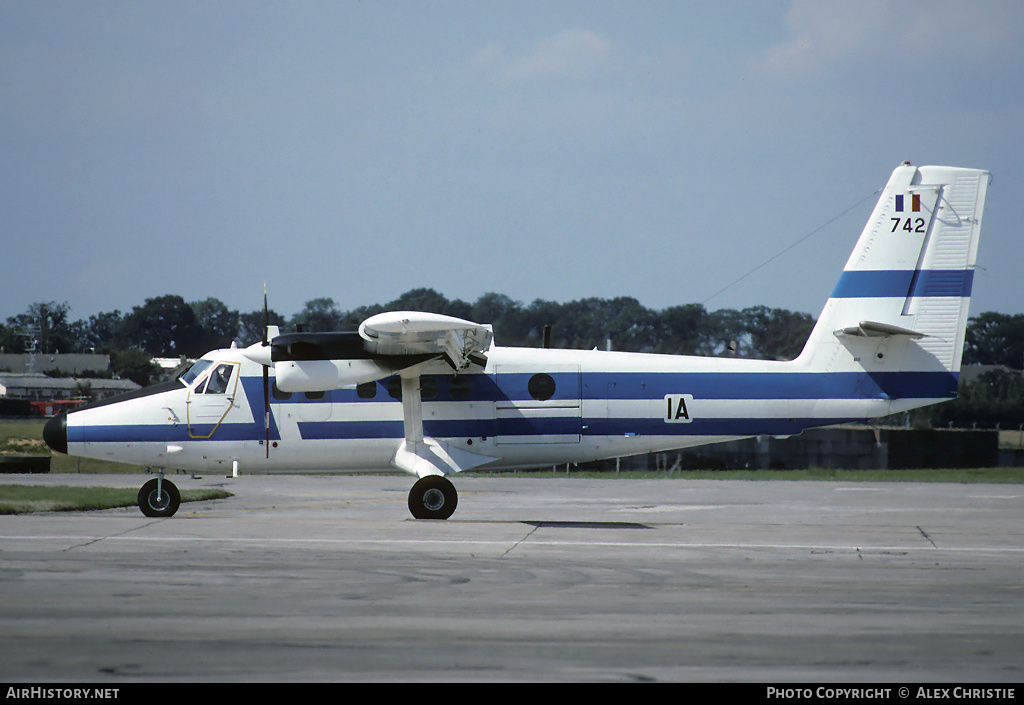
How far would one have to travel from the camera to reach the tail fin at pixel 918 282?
50.7ft

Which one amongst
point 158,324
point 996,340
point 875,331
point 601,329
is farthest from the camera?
point 996,340

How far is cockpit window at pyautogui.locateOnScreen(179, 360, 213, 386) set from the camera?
15.8m

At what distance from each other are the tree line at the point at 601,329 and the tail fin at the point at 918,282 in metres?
14.5

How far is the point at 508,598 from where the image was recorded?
855cm

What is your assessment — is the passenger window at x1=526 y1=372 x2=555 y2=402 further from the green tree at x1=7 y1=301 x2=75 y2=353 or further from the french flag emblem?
the green tree at x1=7 y1=301 x2=75 y2=353

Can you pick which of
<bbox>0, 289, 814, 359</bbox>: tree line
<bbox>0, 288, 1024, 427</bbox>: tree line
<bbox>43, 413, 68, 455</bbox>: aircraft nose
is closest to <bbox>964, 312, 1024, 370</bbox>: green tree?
<bbox>0, 288, 1024, 427</bbox>: tree line

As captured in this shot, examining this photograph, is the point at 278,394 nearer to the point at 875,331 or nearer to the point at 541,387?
the point at 541,387

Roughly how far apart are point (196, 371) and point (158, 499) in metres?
2.30

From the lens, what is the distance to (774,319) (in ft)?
169

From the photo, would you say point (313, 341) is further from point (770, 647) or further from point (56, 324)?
→ point (56, 324)

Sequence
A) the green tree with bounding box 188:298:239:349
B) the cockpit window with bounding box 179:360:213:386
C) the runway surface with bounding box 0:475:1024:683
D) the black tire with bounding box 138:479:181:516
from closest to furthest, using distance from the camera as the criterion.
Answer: the runway surface with bounding box 0:475:1024:683, the black tire with bounding box 138:479:181:516, the cockpit window with bounding box 179:360:213:386, the green tree with bounding box 188:298:239:349

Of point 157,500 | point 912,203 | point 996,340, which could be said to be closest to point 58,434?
point 157,500

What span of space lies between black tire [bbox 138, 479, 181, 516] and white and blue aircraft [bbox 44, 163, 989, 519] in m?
0.02

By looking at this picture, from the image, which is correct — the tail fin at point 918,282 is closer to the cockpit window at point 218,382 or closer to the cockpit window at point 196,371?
the cockpit window at point 218,382
